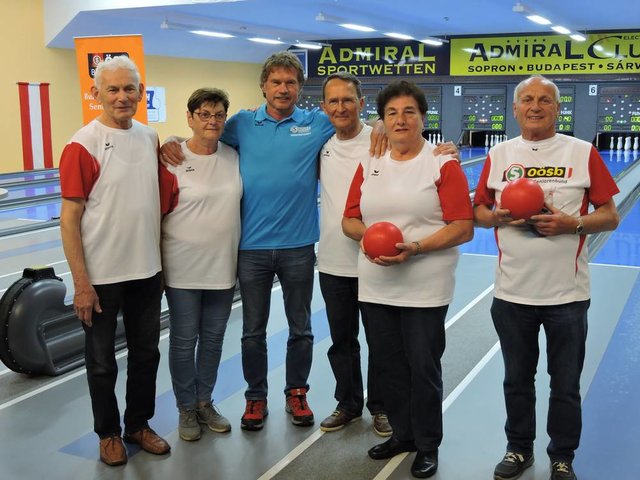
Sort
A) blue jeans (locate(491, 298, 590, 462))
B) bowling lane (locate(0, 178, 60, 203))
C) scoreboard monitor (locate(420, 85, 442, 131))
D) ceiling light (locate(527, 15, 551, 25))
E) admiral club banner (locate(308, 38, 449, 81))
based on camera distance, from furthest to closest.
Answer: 1. scoreboard monitor (locate(420, 85, 442, 131))
2. admiral club banner (locate(308, 38, 449, 81))
3. ceiling light (locate(527, 15, 551, 25))
4. bowling lane (locate(0, 178, 60, 203))
5. blue jeans (locate(491, 298, 590, 462))

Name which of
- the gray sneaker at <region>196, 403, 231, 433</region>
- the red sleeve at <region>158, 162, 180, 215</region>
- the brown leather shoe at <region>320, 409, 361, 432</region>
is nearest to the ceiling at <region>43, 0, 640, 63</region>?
the red sleeve at <region>158, 162, 180, 215</region>

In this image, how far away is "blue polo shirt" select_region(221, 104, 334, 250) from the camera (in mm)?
2656

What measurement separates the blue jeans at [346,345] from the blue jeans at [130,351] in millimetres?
650

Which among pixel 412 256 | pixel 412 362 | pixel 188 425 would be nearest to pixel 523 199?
pixel 412 256

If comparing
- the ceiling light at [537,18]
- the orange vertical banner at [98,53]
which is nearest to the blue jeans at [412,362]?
the orange vertical banner at [98,53]

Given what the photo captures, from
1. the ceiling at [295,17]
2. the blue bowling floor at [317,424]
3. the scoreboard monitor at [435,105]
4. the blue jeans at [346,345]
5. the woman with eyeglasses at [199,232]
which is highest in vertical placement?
the ceiling at [295,17]

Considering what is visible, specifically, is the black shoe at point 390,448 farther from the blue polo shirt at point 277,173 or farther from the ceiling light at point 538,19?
the ceiling light at point 538,19

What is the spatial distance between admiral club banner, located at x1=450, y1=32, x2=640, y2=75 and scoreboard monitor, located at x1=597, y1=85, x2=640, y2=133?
2.68ft

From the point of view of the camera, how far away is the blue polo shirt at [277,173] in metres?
2.66

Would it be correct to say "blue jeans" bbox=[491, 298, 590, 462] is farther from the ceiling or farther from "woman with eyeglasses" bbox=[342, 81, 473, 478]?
the ceiling

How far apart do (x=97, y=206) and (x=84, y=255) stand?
0.17m

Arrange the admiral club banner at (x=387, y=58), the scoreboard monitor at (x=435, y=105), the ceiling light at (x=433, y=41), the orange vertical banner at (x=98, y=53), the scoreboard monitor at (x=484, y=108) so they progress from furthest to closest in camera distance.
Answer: the scoreboard monitor at (x=435, y=105) < the scoreboard monitor at (x=484, y=108) < the admiral club banner at (x=387, y=58) < the ceiling light at (x=433, y=41) < the orange vertical banner at (x=98, y=53)

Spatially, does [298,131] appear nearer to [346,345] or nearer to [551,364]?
[346,345]

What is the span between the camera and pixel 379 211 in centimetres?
234
